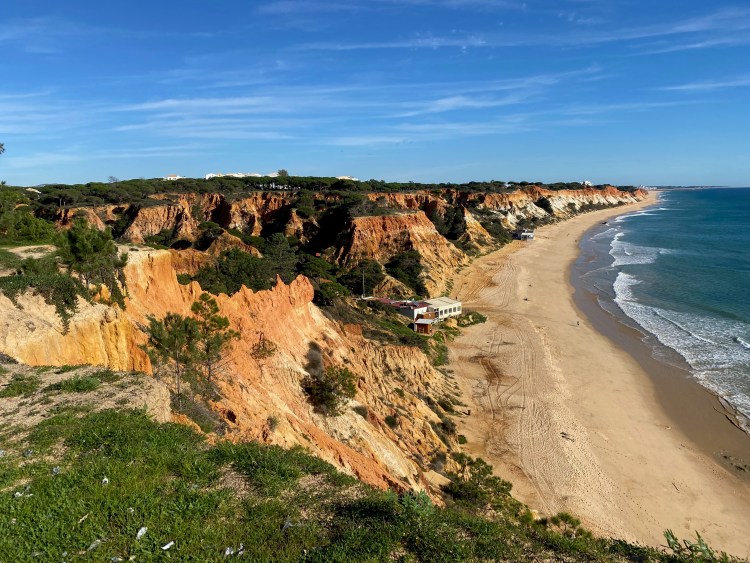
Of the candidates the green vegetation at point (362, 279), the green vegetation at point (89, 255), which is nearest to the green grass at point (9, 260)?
the green vegetation at point (89, 255)

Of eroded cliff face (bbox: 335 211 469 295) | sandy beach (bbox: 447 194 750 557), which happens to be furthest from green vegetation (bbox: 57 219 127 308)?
eroded cliff face (bbox: 335 211 469 295)

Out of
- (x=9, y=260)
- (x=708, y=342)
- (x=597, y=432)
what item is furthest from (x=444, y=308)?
(x=9, y=260)

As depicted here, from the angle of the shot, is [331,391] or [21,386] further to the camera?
[331,391]

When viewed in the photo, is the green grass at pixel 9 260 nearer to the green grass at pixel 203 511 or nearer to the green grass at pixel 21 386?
the green grass at pixel 21 386

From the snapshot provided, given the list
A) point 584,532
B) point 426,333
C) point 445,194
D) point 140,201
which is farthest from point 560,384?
point 445,194

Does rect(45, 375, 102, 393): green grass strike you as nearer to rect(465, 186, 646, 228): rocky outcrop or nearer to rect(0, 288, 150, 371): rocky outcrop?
rect(0, 288, 150, 371): rocky outcrop

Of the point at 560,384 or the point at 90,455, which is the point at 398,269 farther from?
the point at 90,455

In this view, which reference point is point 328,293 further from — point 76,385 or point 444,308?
point 76,385
